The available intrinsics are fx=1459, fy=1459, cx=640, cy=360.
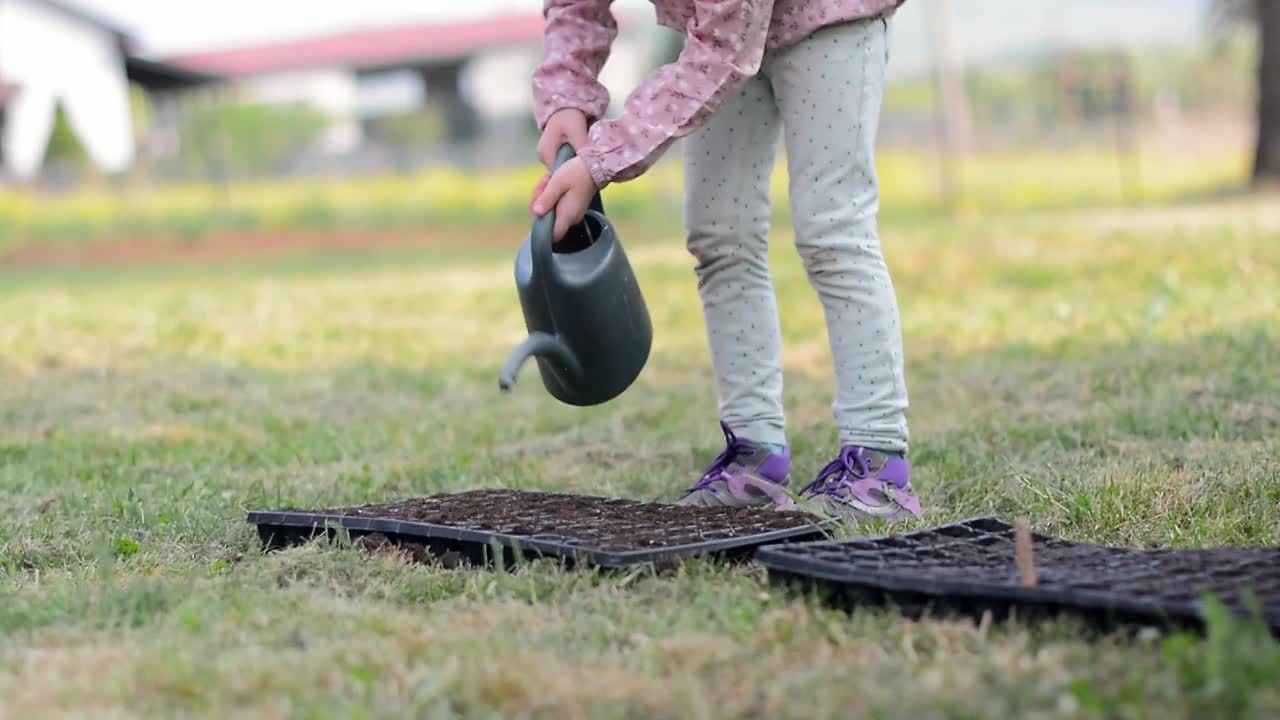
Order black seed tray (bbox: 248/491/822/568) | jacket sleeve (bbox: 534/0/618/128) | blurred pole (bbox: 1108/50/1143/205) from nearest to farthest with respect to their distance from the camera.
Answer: black seed tray (bbox: 248/491/822/568)
jacket sleeve (bbox: 534/0/618/128)
blurred pole (bbox: 1108/50/1143/205)

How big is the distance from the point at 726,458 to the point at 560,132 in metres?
0.75

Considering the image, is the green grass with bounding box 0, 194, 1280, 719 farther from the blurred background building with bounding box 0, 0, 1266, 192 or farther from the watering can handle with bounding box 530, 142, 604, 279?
the blurred background building with bounding box 0, 0, 1266, 192

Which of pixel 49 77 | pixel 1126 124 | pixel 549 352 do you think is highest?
pixel 49 77

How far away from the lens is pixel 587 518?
255cm

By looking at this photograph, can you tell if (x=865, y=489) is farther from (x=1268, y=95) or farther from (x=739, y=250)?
(x=1268, y=95)

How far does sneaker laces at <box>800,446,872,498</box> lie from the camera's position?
2650 millimetres

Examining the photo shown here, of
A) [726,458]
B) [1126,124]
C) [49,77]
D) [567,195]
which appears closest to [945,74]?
[1126,124]

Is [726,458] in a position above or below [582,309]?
below

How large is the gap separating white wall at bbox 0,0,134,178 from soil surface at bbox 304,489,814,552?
80.7ft

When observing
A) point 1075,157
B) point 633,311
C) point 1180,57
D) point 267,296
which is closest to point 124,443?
point 633,311

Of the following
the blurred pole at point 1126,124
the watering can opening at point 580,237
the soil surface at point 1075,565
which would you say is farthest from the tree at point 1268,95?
the soil surface at point 1075,565

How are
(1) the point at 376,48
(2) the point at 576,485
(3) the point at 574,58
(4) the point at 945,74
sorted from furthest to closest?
1. (1) the point at 376,48
2. (4) the point at 945,74
3. (2) the point at 576,485
4. (3) the point at 574,58

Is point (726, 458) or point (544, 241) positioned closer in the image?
point (544, 241)

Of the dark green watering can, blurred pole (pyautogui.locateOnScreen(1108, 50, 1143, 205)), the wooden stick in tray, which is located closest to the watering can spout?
the dark green watering can
